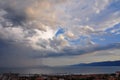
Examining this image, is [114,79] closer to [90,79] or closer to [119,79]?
[119,79]

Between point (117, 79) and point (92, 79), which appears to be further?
point (92, 79)

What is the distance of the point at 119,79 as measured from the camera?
80.5 m

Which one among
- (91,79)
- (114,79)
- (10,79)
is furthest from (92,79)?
(10,79)

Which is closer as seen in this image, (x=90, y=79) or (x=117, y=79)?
(x=117, y=79)

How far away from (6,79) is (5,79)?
3.42ft

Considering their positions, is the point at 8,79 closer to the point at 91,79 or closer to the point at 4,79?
the point at 4,79

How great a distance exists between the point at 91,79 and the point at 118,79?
12913 millimetres

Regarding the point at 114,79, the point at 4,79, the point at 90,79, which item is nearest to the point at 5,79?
the point at 4,79

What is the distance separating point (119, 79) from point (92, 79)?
1293 cm

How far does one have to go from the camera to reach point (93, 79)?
9100cm

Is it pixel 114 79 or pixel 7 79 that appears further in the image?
pixel 7 79

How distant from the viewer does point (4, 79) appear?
94.5m

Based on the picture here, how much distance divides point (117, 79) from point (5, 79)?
133 ft

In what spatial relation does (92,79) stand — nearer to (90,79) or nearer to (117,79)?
(90,79)
